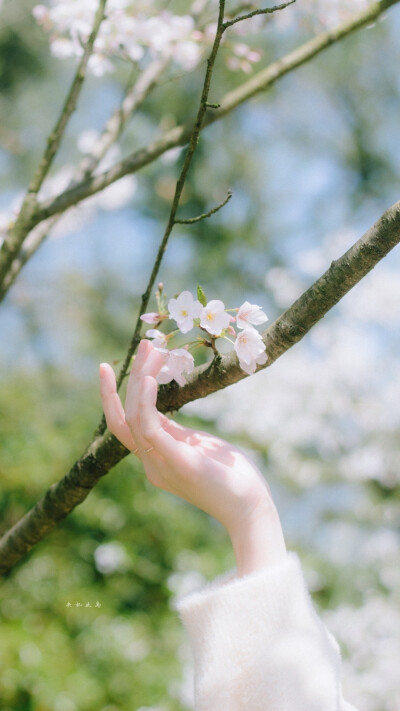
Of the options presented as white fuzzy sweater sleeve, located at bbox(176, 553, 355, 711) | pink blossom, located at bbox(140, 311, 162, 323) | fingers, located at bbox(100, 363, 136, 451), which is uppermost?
pink blossom, located at bbox(140, 311, 162, 323)

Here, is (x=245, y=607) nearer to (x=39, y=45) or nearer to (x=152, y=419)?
(x=152, y=419)

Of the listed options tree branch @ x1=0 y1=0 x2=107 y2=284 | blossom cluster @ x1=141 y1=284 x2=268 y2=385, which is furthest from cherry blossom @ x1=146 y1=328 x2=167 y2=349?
tree branch @ x1=0 y1=0 x2=107 y2=284

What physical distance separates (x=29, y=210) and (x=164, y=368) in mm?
469

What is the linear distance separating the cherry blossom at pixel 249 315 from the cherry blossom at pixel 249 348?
0.06ft

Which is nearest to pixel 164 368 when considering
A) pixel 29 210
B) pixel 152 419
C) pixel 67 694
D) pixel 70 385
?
pixel 152 419

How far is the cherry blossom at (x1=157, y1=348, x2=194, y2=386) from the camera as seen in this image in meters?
0.59

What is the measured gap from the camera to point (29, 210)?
36.7 inches

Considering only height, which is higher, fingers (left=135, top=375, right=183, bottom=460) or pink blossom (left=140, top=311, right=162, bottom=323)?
pink blossom (left=140, top=311, right=162, bottom=323)

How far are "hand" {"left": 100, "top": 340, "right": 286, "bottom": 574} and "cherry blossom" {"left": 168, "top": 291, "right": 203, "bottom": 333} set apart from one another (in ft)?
0.15

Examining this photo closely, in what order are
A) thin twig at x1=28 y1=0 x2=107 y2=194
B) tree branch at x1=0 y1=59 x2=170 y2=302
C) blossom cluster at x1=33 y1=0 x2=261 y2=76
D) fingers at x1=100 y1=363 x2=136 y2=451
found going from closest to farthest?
fingers at x1=100 y1=363 x2=136 y2=451, thin twig at x1=28 y1=0 x2=107 y2=194, tree branch at x1=0 y1=59 x2=170 y2=302, blossom cluster at x1=33 y1=0 x2=261 y2=76

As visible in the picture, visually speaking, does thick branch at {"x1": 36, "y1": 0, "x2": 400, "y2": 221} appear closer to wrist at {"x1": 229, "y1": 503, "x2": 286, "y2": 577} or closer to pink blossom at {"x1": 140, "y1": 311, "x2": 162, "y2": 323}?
pink blossom at {"x1": 140, "y1": 311, "x2": 162, "y2": 323}

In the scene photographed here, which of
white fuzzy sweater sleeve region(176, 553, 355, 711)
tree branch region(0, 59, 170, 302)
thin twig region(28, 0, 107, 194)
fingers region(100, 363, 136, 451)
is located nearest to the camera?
white fuzzy sweater sleeve region(176, 553, 355, 711)

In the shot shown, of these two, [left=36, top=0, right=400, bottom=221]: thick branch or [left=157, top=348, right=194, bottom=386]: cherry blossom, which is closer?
[left=157, top=348, right=194, bottom=386]: cherry blossom

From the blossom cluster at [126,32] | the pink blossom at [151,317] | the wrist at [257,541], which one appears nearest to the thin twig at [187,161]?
the pink blossom at [151,317]
